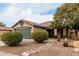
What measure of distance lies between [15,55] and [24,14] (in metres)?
0.80

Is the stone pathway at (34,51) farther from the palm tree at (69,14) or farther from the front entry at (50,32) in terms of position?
the palm tree at (69,14)

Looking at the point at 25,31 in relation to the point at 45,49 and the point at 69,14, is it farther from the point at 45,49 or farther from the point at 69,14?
the point at 69,14

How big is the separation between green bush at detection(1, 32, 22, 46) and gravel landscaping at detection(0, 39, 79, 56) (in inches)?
4.2

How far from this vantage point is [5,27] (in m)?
4.01

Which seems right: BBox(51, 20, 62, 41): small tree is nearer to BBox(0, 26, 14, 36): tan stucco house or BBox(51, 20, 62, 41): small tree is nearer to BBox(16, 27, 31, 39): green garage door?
BBox(16, 27, 31, 39): green garage door

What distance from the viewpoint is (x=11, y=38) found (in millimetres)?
4195

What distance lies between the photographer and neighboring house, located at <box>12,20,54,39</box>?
4.02 meters

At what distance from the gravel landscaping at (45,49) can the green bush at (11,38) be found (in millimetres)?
106

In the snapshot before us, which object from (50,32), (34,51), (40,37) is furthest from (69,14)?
(34,51)

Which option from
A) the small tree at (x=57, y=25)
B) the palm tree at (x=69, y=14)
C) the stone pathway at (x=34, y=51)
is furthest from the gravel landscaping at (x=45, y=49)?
the palm tree at (x=69, y=14)

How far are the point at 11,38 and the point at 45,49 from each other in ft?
2.41

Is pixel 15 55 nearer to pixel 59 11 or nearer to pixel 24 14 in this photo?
pixel 24 14

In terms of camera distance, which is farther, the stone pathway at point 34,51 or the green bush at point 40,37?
the green bush at point 40,37

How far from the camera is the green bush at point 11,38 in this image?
408 cm
